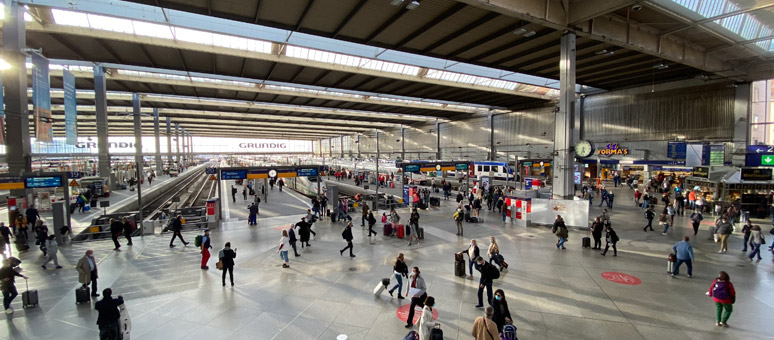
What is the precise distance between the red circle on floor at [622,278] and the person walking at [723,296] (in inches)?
93.0

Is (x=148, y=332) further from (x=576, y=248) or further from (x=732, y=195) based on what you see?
(x=732, y=195)

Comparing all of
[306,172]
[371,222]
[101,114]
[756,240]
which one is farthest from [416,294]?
[101,114]

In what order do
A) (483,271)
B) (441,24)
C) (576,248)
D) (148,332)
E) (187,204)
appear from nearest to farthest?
1. (148,332)
2. (483,271)
3. (576,248)
4. (441,24)
5. (187,204)

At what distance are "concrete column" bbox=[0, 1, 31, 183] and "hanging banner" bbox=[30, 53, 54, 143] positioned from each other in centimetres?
75

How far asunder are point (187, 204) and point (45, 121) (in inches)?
589

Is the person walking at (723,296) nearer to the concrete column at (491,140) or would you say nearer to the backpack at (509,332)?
the backpack at (509,332)

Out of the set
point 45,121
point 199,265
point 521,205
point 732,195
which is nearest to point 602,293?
point 521,205

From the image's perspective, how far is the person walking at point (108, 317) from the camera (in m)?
5.36

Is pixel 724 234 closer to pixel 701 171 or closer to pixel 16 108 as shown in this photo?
pixel 701 171

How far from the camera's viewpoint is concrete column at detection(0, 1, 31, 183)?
Answer: 631 inches

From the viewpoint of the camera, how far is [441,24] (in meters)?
15.4

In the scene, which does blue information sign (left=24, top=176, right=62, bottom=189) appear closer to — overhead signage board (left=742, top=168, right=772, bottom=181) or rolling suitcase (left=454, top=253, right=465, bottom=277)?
rolling suitcase (left=454, top=253, right=465, bottom=277)

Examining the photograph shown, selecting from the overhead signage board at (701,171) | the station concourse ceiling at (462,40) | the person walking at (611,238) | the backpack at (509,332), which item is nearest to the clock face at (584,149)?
the station concourse ceiling at (462,40)

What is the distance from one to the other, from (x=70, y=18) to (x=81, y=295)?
17.0m
